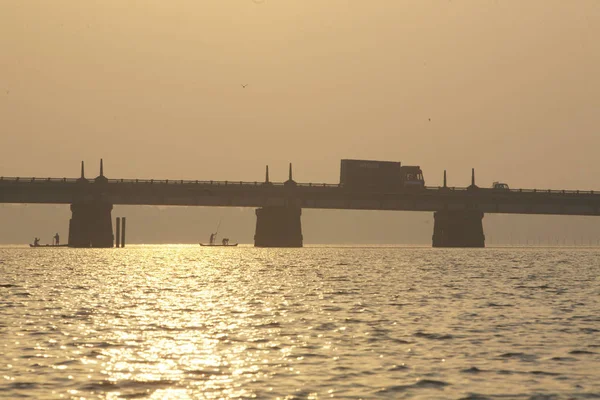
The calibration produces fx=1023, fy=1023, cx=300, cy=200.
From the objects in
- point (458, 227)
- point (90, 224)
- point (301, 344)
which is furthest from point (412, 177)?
point (301, 344)

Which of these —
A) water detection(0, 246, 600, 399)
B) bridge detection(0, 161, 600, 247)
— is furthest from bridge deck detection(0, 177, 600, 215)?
water detection(0, 246, 600, 399)

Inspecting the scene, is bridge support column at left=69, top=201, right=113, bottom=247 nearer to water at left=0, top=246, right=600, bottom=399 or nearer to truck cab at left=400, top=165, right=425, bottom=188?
truck cab at left=400, top=165, right=425, bottom=188

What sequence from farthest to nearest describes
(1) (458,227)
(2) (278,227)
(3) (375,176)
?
1. (1) (458,227)
2. (3) (375,176)
3. (2) (278,227)

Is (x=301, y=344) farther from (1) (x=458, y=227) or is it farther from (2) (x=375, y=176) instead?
(1) (x=458, y=227)

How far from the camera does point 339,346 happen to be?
96.6 feet

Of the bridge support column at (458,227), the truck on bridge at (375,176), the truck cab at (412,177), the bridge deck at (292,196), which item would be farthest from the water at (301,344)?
the bridge support column at (458,227)

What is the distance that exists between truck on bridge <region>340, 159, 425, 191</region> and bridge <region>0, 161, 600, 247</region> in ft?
6.03

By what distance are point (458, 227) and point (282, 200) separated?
3457cm

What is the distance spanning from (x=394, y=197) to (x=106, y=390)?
153744 millimetres

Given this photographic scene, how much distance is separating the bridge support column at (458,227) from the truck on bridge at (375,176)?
300 inches

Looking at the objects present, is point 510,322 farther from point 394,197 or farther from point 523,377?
point 394,197

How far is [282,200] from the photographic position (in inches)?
6698

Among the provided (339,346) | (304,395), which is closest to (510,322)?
(339,346)

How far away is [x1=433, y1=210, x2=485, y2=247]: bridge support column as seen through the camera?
182m
